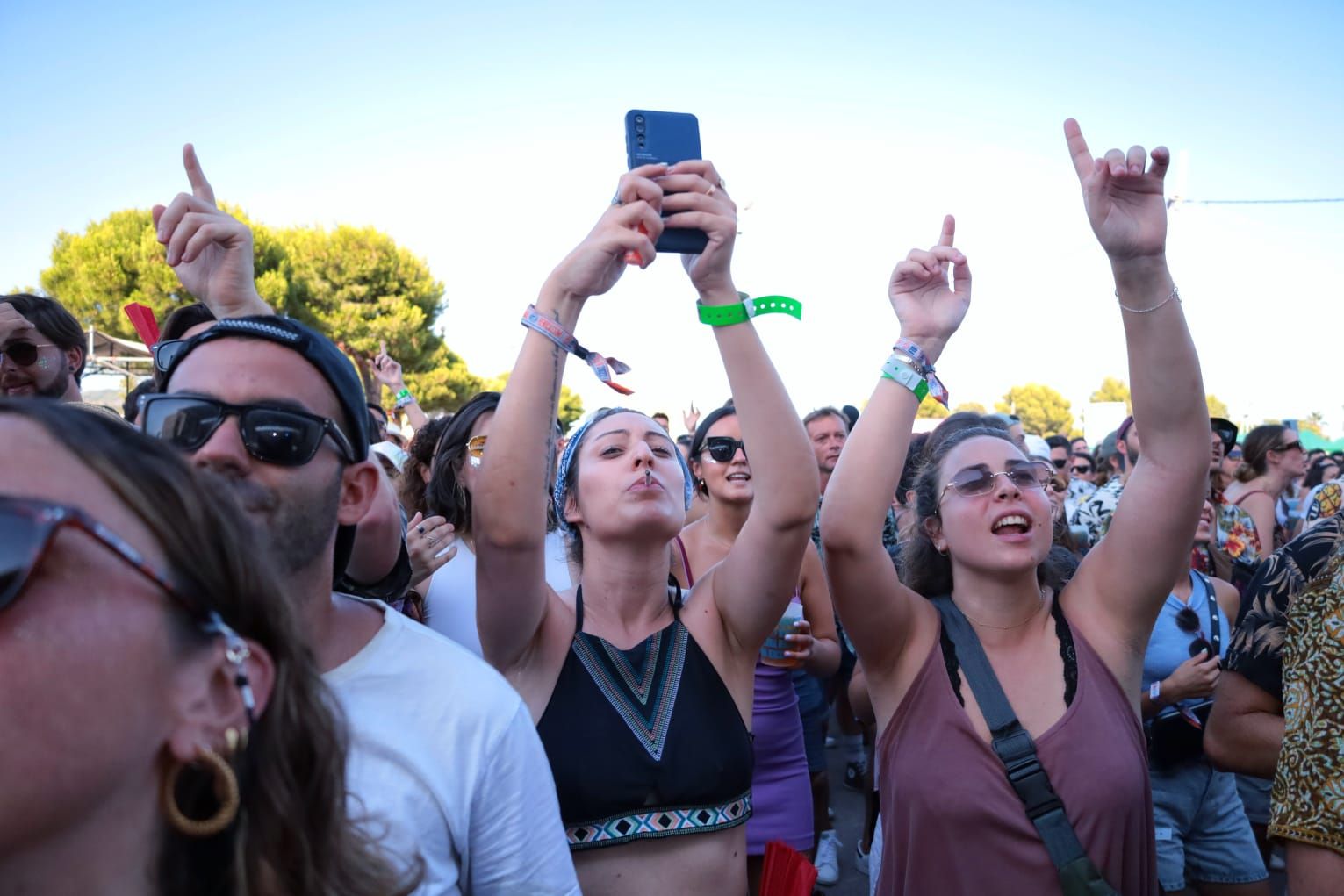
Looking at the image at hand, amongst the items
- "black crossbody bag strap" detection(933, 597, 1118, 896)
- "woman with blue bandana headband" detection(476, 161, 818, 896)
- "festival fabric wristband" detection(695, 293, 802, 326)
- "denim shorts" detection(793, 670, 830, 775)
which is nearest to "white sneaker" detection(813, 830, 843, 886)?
"denim shorts" detection(793, 670, 830, 775)

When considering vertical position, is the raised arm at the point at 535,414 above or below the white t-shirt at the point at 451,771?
above

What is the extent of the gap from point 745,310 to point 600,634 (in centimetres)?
97

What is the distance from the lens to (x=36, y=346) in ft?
10.6

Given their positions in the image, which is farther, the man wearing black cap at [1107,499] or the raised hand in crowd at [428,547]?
the man wearing black cap at [1107,499]

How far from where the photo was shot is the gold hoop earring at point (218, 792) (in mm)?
921

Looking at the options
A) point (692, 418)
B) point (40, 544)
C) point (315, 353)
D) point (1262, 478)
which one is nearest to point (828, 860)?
point (315, 353)

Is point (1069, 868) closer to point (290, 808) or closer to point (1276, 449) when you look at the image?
point (290, 808)

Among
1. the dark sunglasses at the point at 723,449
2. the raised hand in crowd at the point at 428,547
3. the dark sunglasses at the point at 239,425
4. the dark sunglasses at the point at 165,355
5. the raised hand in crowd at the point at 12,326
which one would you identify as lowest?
the raised hand in crowd at the point at 428,547

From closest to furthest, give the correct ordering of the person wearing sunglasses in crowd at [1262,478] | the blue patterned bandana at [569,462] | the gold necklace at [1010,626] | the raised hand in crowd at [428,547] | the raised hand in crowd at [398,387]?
1. the gold necklace at [1010,626]
2. the blue patterned bandana at [569,462]
3. the raised hand in crowd at [428,547]
4. the person wearing sunglasses in crowd at [1262,478]
5. the raised hand in crowd at [398,387]

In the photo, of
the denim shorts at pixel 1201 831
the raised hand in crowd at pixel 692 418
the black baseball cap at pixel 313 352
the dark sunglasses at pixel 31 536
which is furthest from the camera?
the raised hand in crowd at pixel 692 418

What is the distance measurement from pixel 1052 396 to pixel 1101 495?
7996 centimetres

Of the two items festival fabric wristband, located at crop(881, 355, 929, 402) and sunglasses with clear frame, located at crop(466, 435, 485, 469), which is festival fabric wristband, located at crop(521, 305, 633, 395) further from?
sunglasses with clear frame, located at crop(466, 435, 485, 469)

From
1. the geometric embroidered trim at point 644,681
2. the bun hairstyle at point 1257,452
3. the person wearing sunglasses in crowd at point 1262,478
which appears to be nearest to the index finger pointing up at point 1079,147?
the geometric embroidered trim at point 644,681

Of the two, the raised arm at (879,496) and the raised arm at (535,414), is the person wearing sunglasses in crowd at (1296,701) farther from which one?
the raised arm at (535,414)
